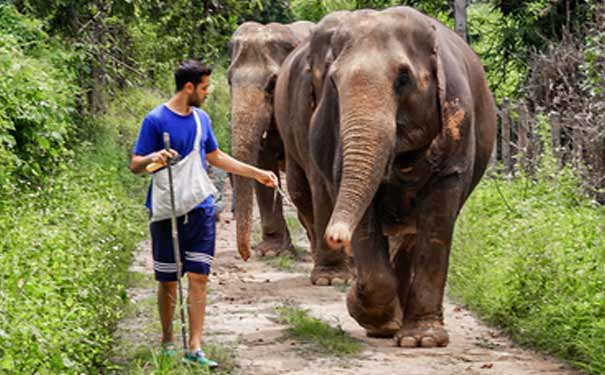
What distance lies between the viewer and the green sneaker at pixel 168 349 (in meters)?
7.66

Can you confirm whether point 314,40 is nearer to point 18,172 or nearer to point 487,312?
point 487,312

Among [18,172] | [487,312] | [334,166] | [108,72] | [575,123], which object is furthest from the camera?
[108,72]

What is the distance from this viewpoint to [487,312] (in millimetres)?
10430

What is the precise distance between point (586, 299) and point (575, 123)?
572 cm

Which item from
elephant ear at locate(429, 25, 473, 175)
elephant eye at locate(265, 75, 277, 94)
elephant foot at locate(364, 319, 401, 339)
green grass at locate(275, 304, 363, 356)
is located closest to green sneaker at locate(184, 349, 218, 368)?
green grass at locate(275, 304, 363, 356)

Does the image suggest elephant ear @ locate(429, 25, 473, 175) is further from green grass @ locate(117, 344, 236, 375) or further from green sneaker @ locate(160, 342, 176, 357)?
green sneaker @ locate(160, 342, 176, 357)

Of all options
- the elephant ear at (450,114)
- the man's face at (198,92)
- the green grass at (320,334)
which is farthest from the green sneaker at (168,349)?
the elephant ear at (450,114)

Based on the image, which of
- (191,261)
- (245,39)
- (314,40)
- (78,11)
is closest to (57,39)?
(78,11)

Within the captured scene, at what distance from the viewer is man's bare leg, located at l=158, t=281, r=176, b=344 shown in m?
8.38

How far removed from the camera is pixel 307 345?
30.1 ft

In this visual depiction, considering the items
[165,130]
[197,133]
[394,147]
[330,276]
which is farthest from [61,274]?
[330,276]

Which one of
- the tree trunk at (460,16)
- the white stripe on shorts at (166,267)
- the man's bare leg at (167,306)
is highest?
the tree trunk at (460,16)

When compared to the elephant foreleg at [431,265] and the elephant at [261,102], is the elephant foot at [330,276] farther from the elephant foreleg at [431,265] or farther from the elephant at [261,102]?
the elephant foreleg at [431,265]

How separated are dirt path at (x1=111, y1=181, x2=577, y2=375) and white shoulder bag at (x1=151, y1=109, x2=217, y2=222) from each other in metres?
1.10
